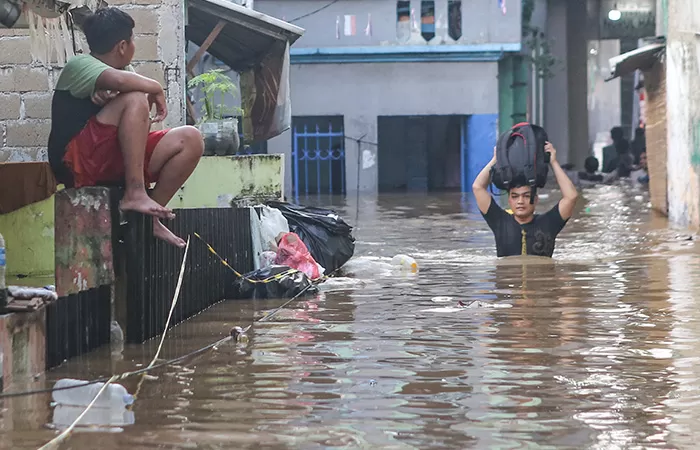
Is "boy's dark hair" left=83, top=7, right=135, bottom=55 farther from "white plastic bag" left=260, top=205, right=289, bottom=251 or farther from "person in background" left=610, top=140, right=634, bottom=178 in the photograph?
"person in background" left=610, top=140, right=634, bottom=178

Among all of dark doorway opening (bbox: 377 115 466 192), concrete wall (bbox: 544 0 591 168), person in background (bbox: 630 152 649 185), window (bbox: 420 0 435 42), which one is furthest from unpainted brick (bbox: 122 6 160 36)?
concrete wall (bbox: 544 0 591 168)

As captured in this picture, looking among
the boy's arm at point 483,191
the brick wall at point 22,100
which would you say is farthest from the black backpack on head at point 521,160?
the brick wall at point 22,100

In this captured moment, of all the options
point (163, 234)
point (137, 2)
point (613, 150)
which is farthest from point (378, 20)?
point (163, 234)

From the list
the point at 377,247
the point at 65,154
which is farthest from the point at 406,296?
the point at 377,247

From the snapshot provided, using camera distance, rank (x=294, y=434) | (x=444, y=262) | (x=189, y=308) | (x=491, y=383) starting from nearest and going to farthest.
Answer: (x=294, y=434)
(x=491, y=383)
(x=189, y=308)
(x=444, y=262)

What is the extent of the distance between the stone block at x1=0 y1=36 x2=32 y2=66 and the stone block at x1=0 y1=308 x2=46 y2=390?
6011 mm

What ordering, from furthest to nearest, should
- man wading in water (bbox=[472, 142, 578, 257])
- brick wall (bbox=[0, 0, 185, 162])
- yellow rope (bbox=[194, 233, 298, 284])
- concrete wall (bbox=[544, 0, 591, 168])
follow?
concrete wall (bbox=[544, 0, 591, 168]), brick wall (bbox=[0, 0, 185, 162]), man wading in water (bbox=[472, 142, 578, 257]), yellow rope (bbox=[194, 233, 298, 284])

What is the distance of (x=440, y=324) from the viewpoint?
675 centimetres

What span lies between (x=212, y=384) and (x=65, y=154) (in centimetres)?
198

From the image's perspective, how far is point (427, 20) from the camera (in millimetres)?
30797

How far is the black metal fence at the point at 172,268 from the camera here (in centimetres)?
631

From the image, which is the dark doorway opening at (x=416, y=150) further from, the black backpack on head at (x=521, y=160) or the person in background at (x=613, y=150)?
the black backpack on head at (x=521, y=160)

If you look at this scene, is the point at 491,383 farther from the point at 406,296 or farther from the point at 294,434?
the point at 406,296

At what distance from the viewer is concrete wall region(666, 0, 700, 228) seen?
1589cm
